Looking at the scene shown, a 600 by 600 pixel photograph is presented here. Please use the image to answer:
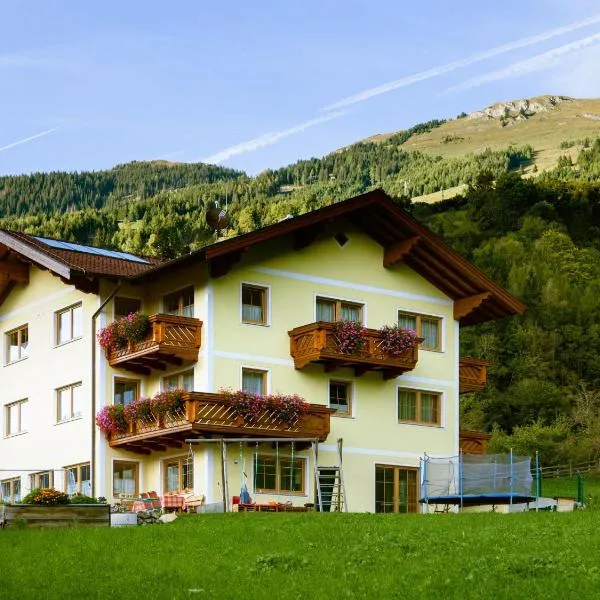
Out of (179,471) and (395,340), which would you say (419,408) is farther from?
(179,471)

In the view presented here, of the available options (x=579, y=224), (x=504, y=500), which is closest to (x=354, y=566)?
(x=504, y=500)

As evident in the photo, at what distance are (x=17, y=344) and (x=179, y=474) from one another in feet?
32.0

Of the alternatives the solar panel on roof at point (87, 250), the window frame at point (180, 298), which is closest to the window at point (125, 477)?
the window frame at point (180, 298)

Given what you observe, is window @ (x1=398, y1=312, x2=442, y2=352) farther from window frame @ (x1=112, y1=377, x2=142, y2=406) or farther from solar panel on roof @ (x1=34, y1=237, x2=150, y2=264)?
solar panel on roof @ (x1=34, y1=237, x2=150, y2=264)

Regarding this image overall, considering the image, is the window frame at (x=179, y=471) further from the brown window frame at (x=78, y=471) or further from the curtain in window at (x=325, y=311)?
the curtain in window at (x=325, y=311)

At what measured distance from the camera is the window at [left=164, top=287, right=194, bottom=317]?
129ft

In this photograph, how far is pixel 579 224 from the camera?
13375 centimetres

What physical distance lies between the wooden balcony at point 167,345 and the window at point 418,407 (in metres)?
7.75

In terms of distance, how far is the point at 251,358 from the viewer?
39.1 meters

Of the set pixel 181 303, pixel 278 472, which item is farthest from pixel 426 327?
pixel 181 303

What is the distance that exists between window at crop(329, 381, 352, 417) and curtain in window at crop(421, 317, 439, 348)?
3850 mm

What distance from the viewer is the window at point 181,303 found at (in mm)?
39438

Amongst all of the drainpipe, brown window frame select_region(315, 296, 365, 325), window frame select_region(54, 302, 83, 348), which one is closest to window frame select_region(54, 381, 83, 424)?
the drainpipe

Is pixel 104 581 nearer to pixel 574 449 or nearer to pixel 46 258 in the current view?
pixel 46 258
